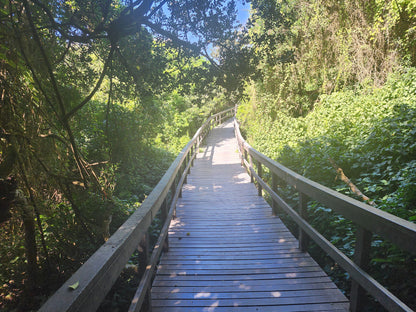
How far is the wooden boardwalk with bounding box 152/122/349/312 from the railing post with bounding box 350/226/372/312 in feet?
0.92

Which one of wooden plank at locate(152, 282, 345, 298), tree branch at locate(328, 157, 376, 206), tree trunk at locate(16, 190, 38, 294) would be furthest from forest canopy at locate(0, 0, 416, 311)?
wooden plank at locate(152, 282, 345, 298)

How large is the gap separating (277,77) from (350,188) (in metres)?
8.86

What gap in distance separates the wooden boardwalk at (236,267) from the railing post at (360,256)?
281 mm

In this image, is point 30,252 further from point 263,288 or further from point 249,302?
point 263,288

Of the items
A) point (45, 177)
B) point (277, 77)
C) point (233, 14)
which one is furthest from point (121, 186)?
point (277, 77)

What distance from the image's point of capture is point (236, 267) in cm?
322

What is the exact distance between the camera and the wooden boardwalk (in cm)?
254

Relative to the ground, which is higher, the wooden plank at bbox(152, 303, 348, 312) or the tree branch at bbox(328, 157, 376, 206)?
the tree branch at bbox(328, 157, 376, 206)

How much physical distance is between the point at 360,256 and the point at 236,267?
5.12ft

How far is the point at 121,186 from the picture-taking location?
7.81m

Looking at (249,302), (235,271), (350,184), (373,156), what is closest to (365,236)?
(249,302)

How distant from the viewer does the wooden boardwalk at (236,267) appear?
2.54 meters

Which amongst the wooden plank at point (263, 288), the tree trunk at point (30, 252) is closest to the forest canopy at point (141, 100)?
the tree trunk at point (30, 252)

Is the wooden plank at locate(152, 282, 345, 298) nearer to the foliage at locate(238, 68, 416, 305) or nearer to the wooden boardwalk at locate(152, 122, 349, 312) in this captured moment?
the wooden boardwalk at locate(152, 122, 349, 312)
